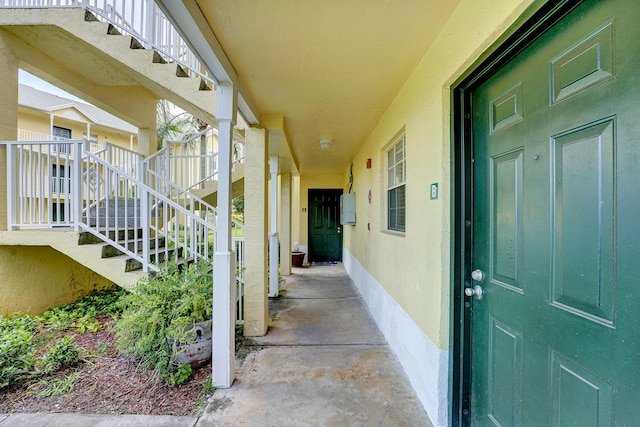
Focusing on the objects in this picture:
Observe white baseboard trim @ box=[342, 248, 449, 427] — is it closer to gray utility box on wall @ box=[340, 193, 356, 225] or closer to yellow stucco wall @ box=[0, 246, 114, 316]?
gray utility box on wall @ box=[340, 193, 356, 225]

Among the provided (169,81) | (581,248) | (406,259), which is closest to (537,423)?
(581,248)

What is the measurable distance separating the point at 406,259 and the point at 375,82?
157cm

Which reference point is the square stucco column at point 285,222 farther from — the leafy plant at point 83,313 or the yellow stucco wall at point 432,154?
the yellow stucco wall at point 432,154

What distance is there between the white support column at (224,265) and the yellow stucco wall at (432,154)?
4.96 ft

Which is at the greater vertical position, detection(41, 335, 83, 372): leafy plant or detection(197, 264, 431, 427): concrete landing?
detection(41, 335, 83, 372): leafy plant

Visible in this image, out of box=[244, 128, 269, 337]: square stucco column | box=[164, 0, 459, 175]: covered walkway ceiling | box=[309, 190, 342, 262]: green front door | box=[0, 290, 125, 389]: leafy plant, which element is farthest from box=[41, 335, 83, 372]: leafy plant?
box=[309, 190, 342, 262]: green front door

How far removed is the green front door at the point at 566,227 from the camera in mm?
849

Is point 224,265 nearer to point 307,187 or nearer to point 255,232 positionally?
point 255,232

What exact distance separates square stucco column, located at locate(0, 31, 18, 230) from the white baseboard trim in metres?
4.68

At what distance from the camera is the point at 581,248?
0.98 meters

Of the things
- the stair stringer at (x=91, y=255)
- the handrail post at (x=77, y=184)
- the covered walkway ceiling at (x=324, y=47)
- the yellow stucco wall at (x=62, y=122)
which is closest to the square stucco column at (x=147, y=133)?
the handrail post at (x=77, y=184)

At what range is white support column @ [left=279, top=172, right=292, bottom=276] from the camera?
6.22 meters

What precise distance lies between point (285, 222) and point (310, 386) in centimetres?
427

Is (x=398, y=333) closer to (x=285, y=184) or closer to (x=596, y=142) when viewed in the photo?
(x=596, y=142)
